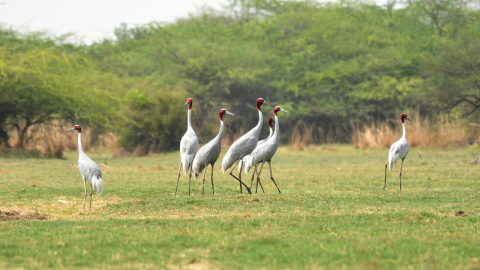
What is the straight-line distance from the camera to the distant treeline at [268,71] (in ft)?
93.8

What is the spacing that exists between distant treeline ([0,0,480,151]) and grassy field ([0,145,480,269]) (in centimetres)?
1346

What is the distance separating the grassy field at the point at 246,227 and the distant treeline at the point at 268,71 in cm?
1346

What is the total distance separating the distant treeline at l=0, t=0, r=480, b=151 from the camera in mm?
28578

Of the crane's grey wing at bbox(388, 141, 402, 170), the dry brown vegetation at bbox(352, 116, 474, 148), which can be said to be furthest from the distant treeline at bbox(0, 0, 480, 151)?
the crane's grey wing at bbox(388, 141, 402, 170)

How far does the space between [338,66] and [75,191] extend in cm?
2664

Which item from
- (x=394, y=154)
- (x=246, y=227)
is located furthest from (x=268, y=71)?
(x=246, y=227)

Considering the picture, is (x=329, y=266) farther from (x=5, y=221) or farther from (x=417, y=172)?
(x=417, y=172)

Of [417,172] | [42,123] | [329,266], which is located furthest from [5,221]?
[42,123]

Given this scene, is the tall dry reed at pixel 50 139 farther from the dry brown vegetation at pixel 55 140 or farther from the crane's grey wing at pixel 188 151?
the crane's grey wing at pixel 188 151

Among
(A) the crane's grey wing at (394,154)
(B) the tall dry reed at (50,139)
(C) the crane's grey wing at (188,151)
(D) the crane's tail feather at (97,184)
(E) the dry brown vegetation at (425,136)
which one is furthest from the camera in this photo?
(E) the dry brown vegetation at (425,136)

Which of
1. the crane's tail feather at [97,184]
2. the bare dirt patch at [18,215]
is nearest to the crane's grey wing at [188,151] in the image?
the crane's tail feather at [97,184]

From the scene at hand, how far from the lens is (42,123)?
28.6 metres

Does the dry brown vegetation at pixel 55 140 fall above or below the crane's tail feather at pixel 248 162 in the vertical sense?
below

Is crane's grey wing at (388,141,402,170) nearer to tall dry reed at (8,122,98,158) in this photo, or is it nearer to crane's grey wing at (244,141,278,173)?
crane's grey wing at (244,141,278,173)
